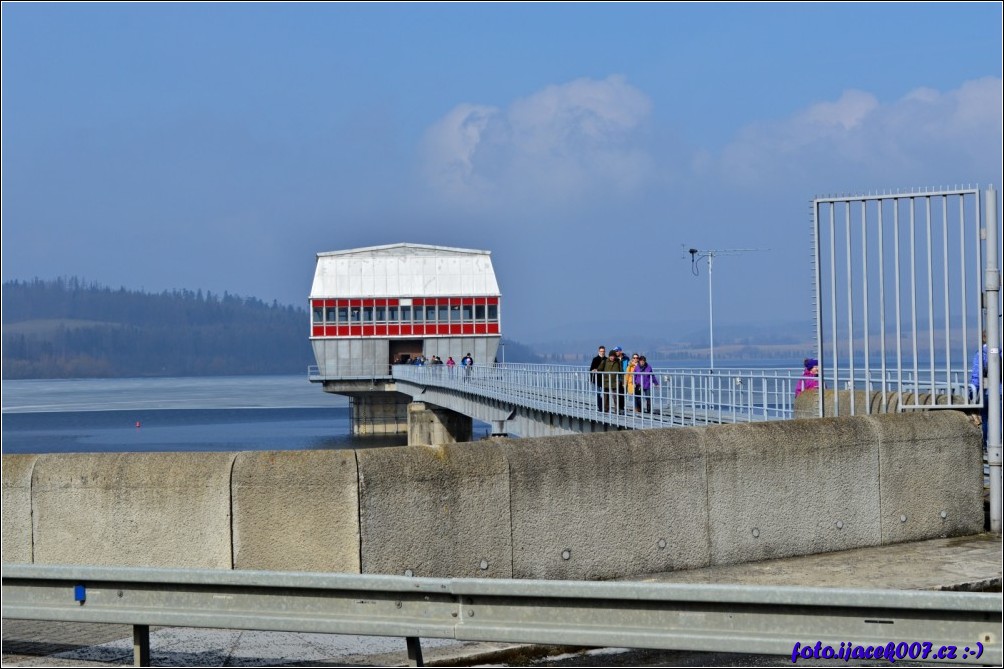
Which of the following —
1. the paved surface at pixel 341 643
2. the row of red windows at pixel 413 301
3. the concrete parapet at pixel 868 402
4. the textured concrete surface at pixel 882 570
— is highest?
the row of red windows at pixel 413 301

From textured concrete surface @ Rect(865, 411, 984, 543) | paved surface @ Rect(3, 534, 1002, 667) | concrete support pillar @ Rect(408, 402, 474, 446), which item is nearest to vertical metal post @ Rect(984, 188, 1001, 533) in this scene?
Answer: textured concrete surface @ Rect(865, 411, 984, 543)

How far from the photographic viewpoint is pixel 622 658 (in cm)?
718

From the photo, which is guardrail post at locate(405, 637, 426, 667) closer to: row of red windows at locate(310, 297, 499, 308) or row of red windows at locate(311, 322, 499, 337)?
row of red windows at locate(311, 322, 499, 337)

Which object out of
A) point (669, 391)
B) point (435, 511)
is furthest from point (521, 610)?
point (669, 391)

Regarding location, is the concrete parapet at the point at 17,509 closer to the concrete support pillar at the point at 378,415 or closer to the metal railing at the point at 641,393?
the metal railing at the point at 641,393

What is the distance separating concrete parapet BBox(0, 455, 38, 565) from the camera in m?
8.48

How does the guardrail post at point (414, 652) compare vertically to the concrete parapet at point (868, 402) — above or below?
below

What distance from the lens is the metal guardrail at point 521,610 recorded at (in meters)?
6.23

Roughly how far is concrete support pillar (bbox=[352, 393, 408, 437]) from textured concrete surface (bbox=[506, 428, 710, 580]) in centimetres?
8114

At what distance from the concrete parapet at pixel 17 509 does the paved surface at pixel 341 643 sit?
56 cm

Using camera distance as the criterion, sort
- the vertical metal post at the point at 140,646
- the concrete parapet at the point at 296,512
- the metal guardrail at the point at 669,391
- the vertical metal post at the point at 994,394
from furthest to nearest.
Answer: the metal guardrail at the point at 669,391 → the vertical metal post at the point at 994,394 → the concrete parapet at the point at 296,512 → the vertical metal post at the point at 140,646

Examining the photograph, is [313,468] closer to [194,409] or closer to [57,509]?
[57,509]

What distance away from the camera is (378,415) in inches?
3558

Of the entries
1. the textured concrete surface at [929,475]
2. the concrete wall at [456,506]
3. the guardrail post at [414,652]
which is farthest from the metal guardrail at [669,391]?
the guardrail post at [414,652]
